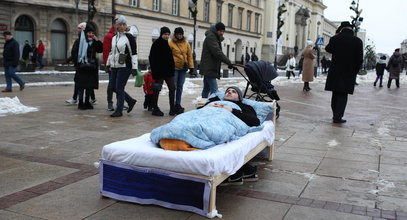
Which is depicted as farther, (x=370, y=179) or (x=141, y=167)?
(x=370, y=179)

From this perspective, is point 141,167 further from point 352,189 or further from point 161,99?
point 161,99

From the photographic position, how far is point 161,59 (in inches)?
352

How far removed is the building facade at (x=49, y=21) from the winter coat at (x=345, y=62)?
25.7m

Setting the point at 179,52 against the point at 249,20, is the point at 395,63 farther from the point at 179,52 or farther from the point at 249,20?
the point at 249,20

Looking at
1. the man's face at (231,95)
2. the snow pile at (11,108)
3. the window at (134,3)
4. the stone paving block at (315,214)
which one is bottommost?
the stone paving block at (315,214)

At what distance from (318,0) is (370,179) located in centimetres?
9882

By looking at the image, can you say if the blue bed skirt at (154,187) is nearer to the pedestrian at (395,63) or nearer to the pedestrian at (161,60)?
the pedestrian at (161,60)

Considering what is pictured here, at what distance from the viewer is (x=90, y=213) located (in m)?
3.67

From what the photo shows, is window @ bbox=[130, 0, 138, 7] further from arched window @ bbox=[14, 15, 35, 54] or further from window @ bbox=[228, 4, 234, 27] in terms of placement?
window @ bbox=[228, 4, 234, 27]

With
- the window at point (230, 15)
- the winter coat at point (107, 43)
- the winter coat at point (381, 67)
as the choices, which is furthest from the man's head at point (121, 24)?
the window at point (230, 15)

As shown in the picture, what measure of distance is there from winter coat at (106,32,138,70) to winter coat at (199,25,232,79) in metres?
1.37

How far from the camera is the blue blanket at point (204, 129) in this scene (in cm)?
389

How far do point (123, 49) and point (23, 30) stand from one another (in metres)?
25.6

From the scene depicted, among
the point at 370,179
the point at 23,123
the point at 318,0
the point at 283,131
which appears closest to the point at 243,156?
the point at 370,179
